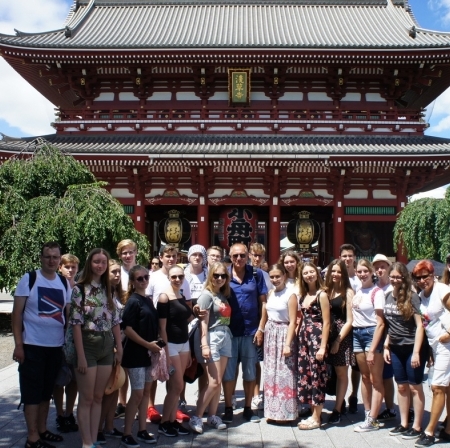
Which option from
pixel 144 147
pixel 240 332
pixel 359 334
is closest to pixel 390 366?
pixel 359 334

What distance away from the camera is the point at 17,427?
5547 millimetres

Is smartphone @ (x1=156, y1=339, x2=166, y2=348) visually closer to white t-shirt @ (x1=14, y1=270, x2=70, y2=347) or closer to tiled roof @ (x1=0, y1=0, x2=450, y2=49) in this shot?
white t-shirt @ (x1=14, y1=270, x2=70, y2=347)

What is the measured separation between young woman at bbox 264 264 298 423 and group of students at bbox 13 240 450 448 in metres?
0.01

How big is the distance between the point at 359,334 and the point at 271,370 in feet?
3.62

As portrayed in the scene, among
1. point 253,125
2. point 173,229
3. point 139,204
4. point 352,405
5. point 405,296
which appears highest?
point 253,125

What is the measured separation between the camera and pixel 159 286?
575 centimetres

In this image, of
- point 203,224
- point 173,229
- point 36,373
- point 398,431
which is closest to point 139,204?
point 173,229

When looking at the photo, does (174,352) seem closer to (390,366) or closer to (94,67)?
(390,366)

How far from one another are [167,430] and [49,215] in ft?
19.9

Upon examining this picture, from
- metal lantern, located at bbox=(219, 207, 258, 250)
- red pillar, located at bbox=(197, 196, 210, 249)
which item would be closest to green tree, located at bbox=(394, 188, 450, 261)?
metal lantern, located at bbox=(219, 207, 258, 250)

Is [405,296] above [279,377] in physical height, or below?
above

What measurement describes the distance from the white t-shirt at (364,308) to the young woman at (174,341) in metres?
1.95

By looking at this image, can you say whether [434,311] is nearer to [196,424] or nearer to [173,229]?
[196,424]

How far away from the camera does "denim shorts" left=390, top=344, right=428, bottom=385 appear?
202 inches
